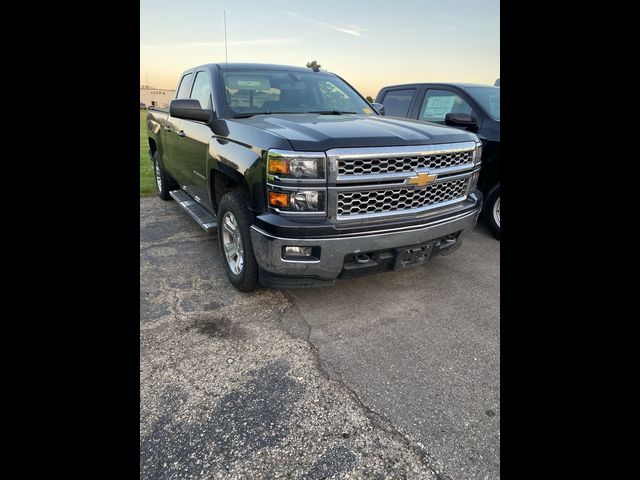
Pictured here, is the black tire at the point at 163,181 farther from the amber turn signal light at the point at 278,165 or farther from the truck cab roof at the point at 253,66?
the amber turn signal light at the point at 278,165

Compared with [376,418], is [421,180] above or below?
above

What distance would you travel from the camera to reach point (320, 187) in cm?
257

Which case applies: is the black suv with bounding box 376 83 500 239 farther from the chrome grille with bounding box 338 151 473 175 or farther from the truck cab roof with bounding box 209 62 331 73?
the truck cab roof with bounding box 209 62 331 73

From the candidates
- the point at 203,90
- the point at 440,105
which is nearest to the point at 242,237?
the point at 203,90

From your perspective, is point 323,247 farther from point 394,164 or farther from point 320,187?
point 394,164

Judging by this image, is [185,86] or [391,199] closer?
[391,199]

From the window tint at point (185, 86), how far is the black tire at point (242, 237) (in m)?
2.36

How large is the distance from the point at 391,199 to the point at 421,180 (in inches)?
10.6
